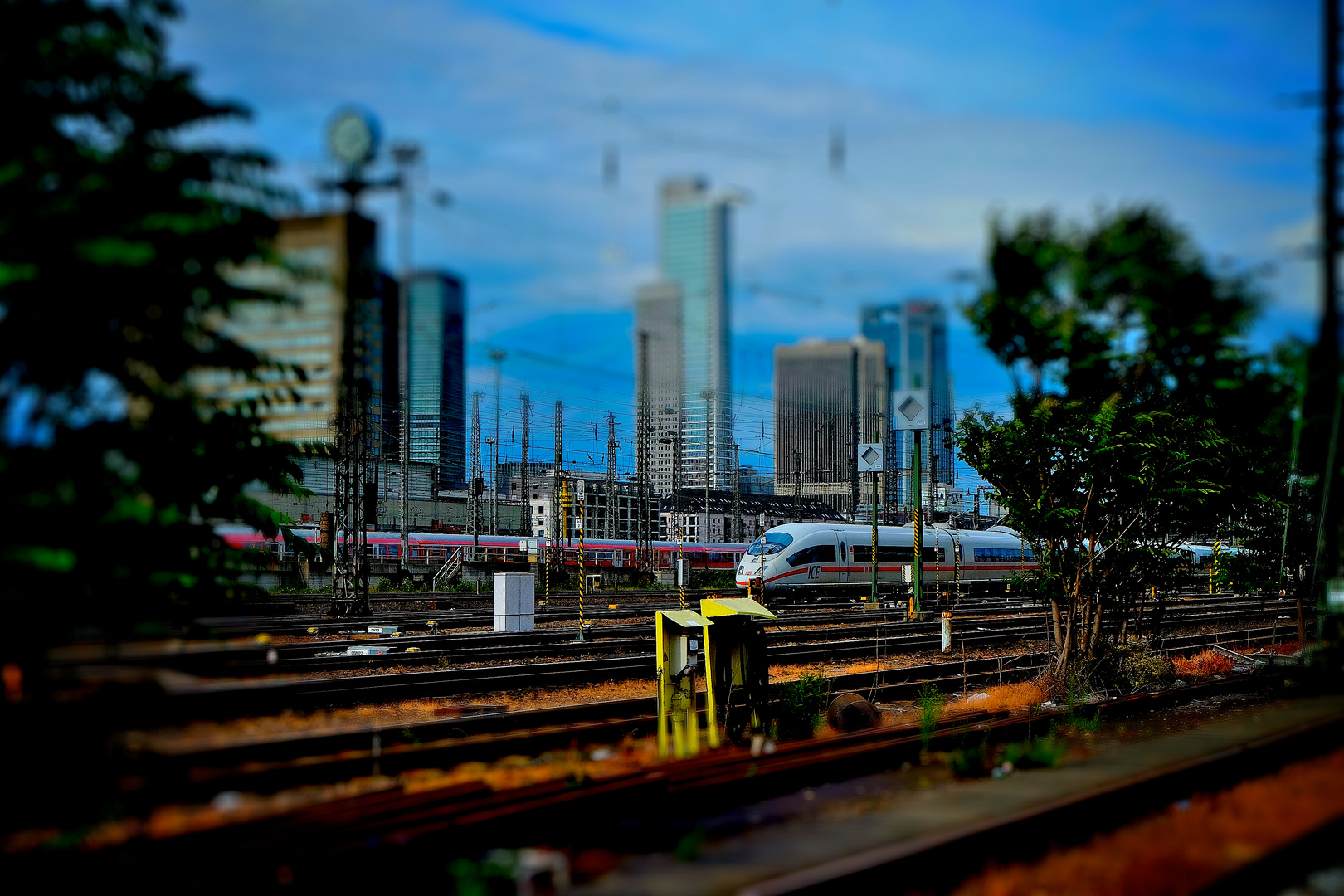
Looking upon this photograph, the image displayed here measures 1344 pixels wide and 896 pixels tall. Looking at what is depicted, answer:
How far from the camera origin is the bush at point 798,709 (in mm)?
14234

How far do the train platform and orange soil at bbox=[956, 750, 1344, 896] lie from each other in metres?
0.30

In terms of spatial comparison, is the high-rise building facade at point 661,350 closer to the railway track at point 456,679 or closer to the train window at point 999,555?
the train window at point 999,555

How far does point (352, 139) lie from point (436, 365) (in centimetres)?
5130

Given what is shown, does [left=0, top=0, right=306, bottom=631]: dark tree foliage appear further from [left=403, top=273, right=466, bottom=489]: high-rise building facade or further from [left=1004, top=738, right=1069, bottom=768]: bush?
[left=403, top=273, right=466, bottom=489]: high-rise building facade

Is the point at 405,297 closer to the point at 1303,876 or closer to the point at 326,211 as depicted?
the point at 326,211

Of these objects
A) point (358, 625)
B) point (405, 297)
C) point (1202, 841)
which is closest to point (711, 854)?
point (1202, 841)

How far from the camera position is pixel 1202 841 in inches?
320

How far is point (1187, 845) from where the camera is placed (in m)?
8.04

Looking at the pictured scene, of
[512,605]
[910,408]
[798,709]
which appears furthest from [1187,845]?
[910,408]

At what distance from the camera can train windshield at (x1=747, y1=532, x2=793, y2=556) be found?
44.6 metres

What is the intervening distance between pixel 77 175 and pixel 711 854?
20.4 ft

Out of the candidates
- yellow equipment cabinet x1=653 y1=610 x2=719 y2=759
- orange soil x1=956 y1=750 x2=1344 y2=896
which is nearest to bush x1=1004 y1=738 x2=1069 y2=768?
orange soil x1=956 y1=750 x2=1344 y2=896

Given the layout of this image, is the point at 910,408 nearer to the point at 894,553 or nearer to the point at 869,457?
the point at 869,457

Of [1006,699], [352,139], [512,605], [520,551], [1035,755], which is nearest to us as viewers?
[1035,755]
